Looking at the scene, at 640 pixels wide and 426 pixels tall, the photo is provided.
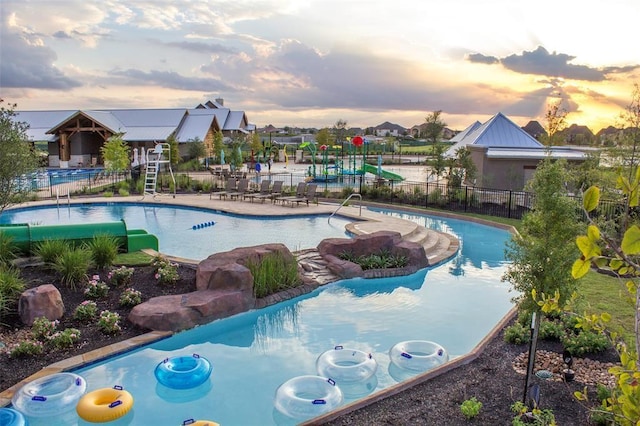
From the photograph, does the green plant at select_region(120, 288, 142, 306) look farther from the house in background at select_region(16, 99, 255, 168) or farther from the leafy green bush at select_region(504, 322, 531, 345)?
the house in background at select_region(16, 99, 255, 168)

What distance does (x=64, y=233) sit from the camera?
34.6 ft

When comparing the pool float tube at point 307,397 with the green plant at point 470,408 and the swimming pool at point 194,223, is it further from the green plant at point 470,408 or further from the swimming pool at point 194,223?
the swimming pool at point 194,223

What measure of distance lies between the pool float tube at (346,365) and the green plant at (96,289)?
420 cm

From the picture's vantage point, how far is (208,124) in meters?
47.7

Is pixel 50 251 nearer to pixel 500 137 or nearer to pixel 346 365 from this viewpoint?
pixel 346 365

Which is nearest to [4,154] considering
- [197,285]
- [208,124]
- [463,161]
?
[197,285]

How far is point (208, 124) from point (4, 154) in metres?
39.2

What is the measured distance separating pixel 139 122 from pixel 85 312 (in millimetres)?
42560

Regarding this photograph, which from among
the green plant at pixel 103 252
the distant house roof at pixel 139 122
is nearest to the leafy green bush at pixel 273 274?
the green plant at pixel 103 252

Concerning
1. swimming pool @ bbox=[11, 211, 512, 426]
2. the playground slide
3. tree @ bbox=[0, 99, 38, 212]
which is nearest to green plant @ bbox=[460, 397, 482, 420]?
swimming pool @ bbox=[11, 211, 512, 426]

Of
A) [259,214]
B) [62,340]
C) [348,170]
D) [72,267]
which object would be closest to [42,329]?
[62,340]

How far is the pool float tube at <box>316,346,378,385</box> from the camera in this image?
6.67 metres

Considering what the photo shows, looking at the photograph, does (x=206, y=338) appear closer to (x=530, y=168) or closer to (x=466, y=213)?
(x=466, y=213)

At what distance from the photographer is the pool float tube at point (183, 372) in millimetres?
6480
